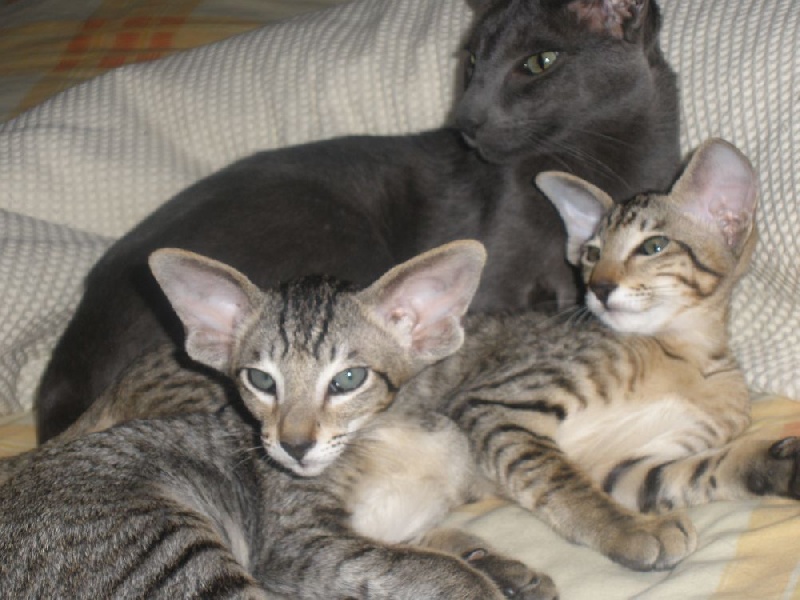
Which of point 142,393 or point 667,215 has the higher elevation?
point 667,215

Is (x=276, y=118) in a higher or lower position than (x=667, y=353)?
higher

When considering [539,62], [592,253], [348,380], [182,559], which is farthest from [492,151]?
[182,559]

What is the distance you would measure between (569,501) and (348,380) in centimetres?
63

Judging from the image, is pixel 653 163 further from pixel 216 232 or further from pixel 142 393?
pixel 142 393

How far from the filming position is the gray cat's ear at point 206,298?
7.53 ft

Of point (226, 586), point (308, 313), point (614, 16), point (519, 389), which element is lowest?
point (519, 389)

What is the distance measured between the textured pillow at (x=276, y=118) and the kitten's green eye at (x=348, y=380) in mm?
1341

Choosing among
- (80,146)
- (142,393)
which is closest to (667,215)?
(142,393)

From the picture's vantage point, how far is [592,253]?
286cm

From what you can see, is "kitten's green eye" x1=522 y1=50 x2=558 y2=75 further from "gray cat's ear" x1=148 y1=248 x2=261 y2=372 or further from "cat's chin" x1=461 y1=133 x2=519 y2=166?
"gray cat's ear" x1=148 y1=248 x2=261 y2=372

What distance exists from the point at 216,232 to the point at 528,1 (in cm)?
122

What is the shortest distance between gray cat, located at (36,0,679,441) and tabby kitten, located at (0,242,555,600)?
48cm

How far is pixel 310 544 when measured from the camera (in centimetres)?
221

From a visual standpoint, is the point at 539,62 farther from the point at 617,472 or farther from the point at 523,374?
the point at 617,472
